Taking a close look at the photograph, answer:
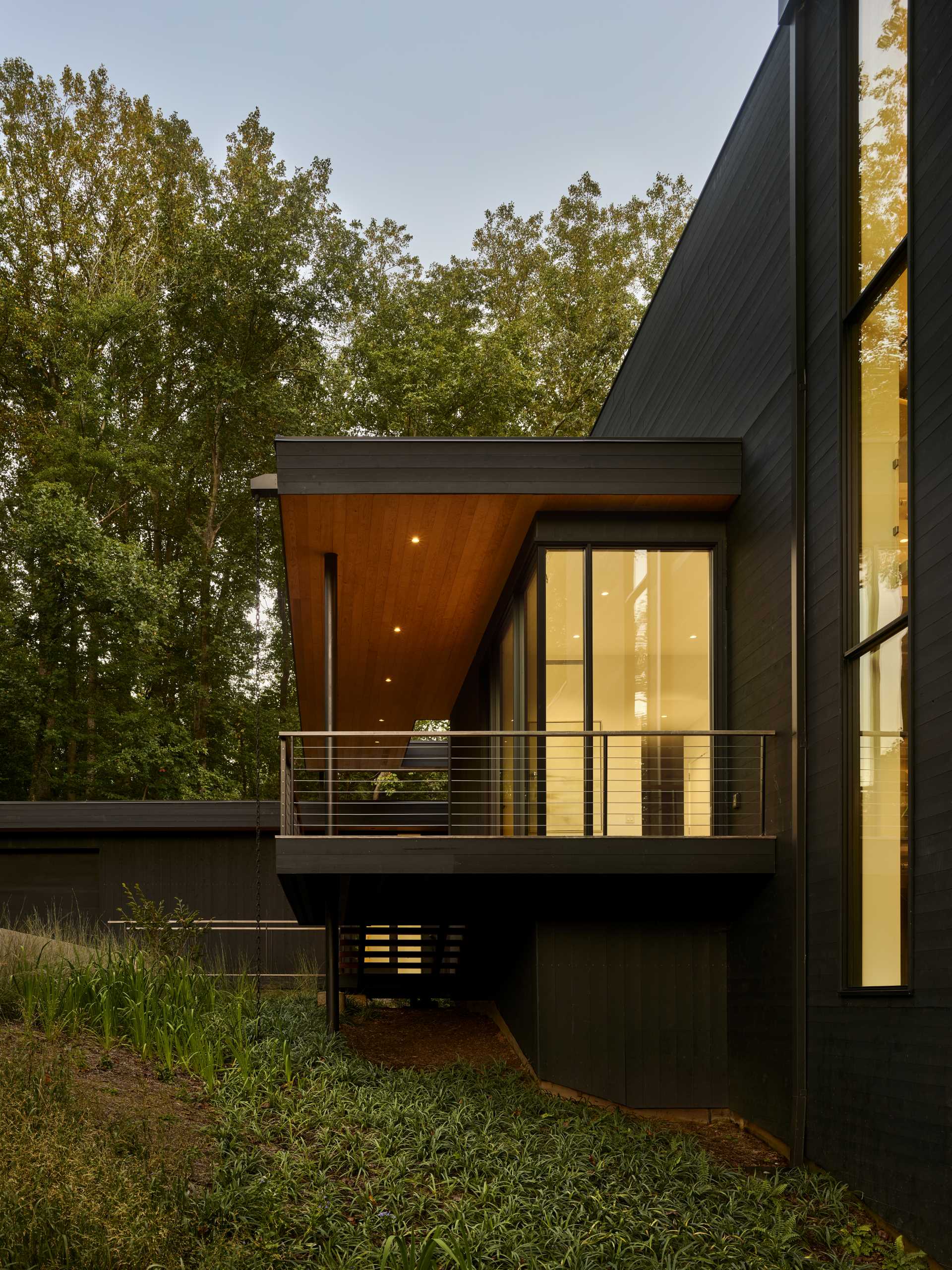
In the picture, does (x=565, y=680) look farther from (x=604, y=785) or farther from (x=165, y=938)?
(x=165, y=938)

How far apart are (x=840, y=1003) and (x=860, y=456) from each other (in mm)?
3254

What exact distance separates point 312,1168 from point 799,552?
4.72 metres

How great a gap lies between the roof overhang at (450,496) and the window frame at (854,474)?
6.09 ft

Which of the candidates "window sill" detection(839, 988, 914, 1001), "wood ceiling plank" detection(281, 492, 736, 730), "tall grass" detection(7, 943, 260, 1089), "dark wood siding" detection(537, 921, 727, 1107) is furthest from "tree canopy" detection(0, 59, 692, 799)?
"window sill" detection(839, 988, 914, 1001)

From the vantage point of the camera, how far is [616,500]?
→ 8.85m

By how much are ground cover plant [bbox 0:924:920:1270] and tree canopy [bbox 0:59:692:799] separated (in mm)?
14886

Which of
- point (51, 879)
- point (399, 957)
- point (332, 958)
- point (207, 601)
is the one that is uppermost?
point (207, 601)

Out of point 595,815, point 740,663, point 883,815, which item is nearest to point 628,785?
point 595,815

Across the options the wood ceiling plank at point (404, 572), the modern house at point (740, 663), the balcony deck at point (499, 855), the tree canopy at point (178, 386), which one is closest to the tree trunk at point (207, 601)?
the tree canopy at point (178, 386)

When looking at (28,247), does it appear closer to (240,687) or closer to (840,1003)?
(240,687)

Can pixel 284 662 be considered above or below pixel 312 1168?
above

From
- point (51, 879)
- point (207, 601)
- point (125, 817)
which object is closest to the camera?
point (125, 817)

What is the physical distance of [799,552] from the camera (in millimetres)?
7430

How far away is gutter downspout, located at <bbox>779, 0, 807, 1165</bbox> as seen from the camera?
7086 mm
